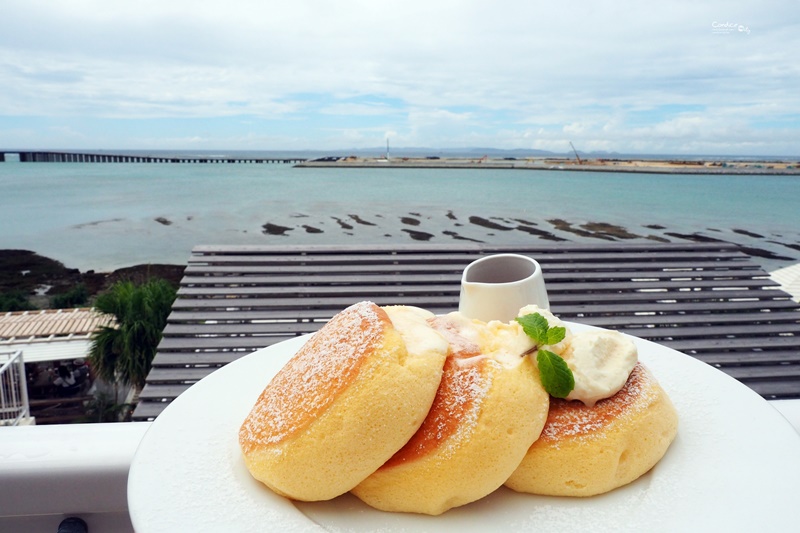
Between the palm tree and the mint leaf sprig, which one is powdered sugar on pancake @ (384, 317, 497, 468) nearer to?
the mint leaf sprig

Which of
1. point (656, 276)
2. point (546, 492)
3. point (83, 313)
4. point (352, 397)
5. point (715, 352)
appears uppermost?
point (352, 397)

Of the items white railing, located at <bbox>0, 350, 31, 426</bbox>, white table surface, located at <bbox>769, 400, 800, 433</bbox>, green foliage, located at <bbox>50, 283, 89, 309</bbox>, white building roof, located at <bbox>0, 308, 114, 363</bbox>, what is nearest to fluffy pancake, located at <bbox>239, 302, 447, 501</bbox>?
white table surface, located at <bbox>769, 400, 800, 433</bbox>

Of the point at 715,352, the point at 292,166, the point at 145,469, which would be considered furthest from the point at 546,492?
the point at 292,166

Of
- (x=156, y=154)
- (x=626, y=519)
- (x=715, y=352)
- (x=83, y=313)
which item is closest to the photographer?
(x=626, y=519)

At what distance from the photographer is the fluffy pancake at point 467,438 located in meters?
0.62

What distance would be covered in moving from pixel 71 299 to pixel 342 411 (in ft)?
38.3

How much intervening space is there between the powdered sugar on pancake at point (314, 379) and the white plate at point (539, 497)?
5 centimetres

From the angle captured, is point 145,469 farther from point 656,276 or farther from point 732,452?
point 656,276

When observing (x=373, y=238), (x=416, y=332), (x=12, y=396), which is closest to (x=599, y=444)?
(x=416, y=332)

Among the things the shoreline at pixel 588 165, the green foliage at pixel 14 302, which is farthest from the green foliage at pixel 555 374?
the shoreline at pixel 588 165

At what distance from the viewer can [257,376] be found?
0.88 m

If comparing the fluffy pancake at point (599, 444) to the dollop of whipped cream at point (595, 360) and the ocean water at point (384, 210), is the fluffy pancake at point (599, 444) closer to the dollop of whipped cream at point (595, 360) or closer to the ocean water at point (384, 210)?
the dollop of whipped cream at point (595, 360)

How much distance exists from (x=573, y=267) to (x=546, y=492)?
3.12 m

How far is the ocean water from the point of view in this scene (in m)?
14.5
